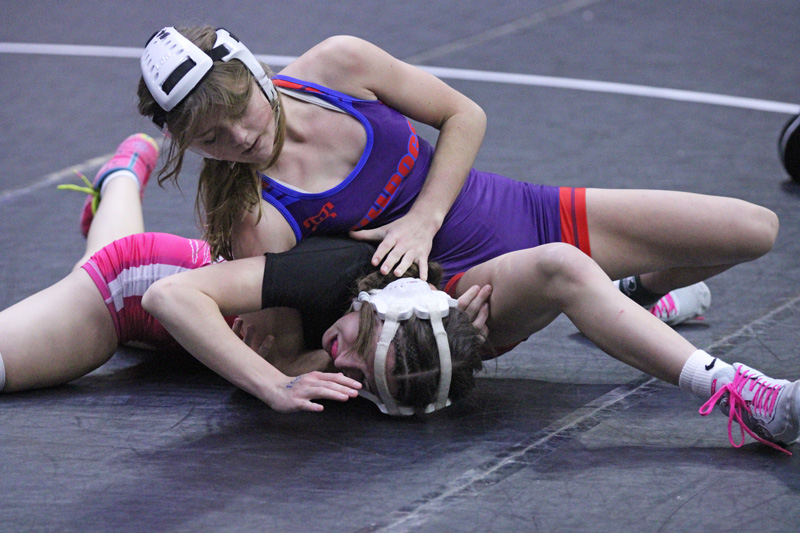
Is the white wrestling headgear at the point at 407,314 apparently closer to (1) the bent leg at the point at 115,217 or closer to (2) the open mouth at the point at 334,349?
(2) the open mouth at the point at 334,349

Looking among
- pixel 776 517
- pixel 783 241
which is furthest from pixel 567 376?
pixel 783 241

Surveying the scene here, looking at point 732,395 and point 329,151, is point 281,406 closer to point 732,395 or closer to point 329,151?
→ point 329,151

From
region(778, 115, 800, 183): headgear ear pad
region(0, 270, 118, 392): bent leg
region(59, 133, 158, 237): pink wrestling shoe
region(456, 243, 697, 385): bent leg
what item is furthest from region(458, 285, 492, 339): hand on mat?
region(778, 115, 800, 183): headgear ear pad

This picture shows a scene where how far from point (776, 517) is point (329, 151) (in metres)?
1.30

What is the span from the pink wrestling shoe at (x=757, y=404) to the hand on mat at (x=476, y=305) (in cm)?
52

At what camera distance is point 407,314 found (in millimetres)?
2006

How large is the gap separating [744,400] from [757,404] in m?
0.03

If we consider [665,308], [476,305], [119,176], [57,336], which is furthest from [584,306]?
[119,176]

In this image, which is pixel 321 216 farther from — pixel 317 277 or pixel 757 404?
pixel 757 404

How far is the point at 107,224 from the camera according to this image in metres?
2.94

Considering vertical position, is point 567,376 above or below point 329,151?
below

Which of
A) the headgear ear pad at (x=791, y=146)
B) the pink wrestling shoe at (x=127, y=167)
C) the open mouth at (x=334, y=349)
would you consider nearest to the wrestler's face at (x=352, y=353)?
the open mouth at (x=334, y=349)

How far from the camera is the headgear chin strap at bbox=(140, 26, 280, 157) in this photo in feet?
6.61

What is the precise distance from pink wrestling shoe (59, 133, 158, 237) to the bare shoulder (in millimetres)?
1136
